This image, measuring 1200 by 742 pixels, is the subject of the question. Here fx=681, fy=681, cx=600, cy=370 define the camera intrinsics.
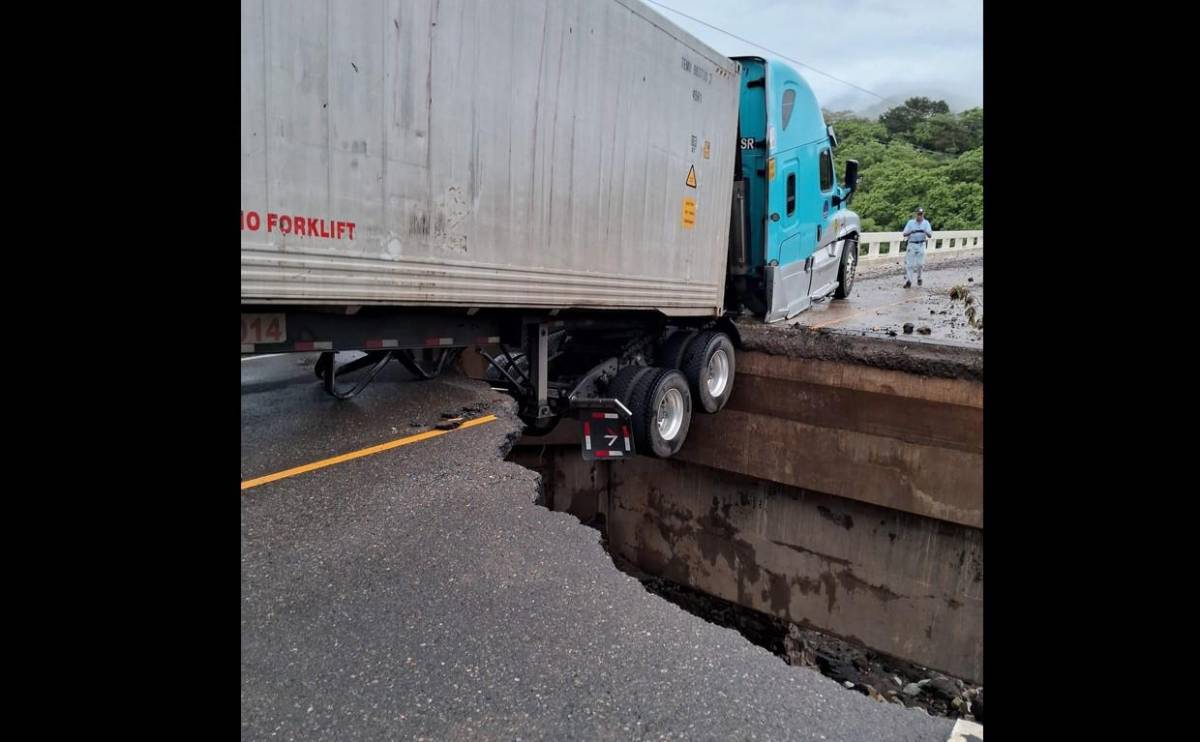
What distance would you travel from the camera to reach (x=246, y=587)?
11.9 ft

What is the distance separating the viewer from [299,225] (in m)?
3.54

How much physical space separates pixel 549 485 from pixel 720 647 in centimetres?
692

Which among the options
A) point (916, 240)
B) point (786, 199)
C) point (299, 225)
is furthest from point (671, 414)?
point (916, 240)

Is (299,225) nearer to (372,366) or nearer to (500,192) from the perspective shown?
(500,192)

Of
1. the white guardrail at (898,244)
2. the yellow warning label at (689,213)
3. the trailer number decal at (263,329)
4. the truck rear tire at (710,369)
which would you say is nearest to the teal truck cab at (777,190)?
the truck rear tire at (710,369)

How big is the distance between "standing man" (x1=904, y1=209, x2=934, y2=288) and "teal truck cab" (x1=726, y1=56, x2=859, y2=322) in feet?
19.0

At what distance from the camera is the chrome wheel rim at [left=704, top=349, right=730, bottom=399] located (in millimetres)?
7937

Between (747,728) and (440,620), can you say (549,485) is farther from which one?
(747,728)

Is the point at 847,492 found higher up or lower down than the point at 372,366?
lower down

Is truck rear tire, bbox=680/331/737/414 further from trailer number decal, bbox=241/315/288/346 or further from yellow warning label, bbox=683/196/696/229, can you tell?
trailer number decal, bbox=241/315/288/346

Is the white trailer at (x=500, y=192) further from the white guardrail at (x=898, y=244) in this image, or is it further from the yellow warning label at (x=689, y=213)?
the white guardrail at (x=898, y=244)

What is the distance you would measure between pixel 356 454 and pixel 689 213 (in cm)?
388
